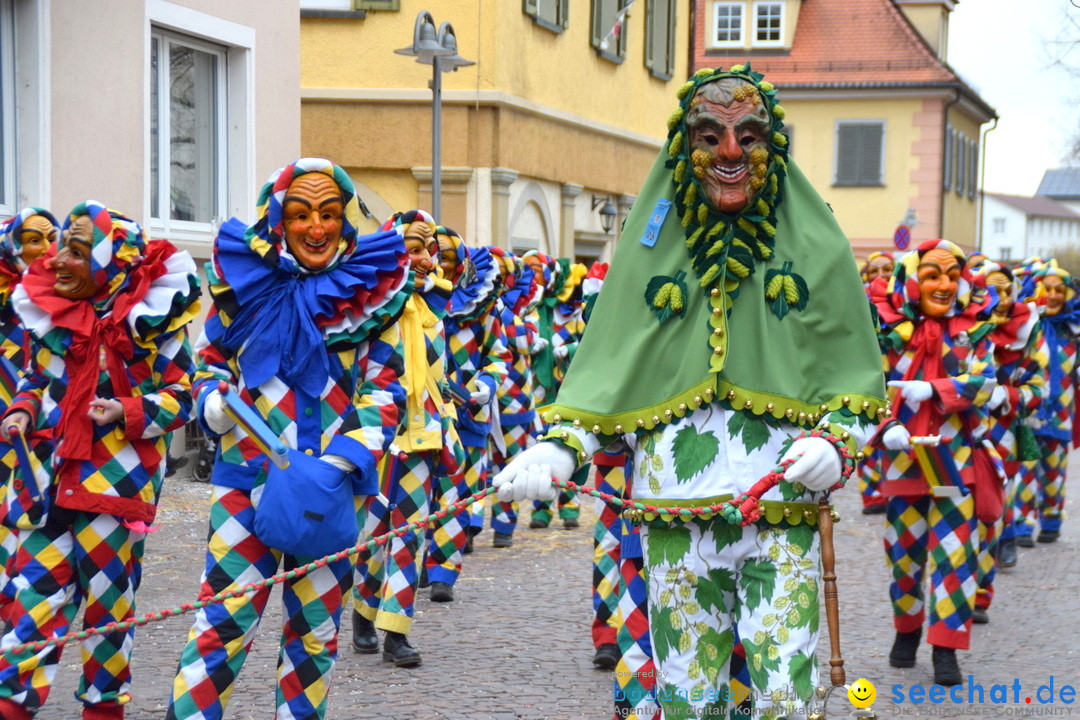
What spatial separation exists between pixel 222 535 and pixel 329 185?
47.7 inches

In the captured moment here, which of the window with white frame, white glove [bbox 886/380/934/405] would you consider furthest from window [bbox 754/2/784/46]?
white glove [bbox 886/380/934/405]

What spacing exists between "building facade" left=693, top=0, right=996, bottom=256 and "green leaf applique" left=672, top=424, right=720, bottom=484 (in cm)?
3795

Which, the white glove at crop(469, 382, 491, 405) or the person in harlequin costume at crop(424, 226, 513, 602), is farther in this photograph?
the white glove at crop(469, 382, 491, 405)

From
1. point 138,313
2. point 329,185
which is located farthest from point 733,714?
point 138,313

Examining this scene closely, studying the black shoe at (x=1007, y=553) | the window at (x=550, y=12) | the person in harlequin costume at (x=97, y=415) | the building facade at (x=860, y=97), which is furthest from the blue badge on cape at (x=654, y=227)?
the building facade at (x=860, y=97)

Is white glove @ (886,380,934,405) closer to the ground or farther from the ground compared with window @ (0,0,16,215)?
closer to the ground

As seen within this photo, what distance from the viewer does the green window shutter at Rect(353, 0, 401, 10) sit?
19.3 metres

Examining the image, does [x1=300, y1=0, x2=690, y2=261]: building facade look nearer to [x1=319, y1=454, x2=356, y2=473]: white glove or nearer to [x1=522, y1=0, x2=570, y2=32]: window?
[x1=522, y1=0, x2=570, y2=32]: window

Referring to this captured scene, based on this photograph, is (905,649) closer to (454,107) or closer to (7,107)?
(7,107)

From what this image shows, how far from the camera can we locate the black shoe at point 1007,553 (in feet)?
34.9

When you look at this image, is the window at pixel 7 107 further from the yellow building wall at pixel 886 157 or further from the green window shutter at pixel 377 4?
the yellow building wall at pixel 886 157

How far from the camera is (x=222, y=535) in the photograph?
4758 millimetres

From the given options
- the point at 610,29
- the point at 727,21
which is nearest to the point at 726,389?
the point at 610,29

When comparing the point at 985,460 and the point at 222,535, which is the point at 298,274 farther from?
the point at 985,460
